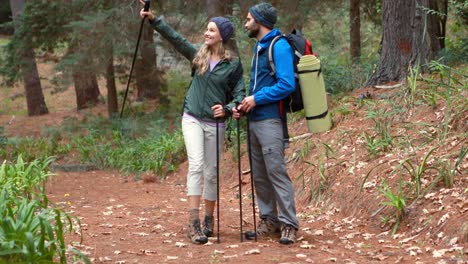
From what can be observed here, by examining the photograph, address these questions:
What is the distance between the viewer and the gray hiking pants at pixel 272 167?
663cm

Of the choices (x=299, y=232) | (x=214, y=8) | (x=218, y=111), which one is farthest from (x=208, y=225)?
(x=214, y=8)

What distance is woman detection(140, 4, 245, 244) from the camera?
685cm

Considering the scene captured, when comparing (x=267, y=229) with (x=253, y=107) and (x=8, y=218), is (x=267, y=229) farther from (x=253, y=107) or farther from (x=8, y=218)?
(x=8, y=218)

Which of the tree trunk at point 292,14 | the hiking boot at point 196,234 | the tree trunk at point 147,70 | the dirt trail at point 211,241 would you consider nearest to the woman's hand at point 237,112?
the hiking boot at point 196,234

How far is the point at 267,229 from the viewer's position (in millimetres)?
7070

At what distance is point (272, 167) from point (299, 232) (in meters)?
1.08

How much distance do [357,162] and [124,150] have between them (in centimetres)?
694

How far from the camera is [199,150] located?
685 cm

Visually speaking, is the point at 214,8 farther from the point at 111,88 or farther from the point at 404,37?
the point at 404,37

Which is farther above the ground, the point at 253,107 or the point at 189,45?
the point at 189,45

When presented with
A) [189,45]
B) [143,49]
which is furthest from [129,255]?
[143,49]

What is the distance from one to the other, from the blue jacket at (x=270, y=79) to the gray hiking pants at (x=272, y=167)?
0.11m

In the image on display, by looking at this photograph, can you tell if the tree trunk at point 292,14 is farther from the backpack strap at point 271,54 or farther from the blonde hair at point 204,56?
the backpack strap at point 271,54

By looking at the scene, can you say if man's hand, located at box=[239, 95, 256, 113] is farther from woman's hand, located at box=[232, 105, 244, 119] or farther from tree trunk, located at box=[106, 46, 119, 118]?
tree trunk, located at box=[106, 46, 119, 118]
